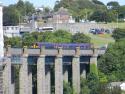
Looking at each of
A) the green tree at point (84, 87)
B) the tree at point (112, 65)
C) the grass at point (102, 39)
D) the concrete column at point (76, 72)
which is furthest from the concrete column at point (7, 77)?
the grass at point (102, 39)

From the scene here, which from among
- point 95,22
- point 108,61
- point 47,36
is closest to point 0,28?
point 108,61

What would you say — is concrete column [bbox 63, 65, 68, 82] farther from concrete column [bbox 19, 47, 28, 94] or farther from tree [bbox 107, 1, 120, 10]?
tree [bbox 107, 1, 120, 10]

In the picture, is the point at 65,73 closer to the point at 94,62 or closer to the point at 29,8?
the point at 94,62

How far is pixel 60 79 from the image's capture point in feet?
213

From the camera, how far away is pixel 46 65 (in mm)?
67312

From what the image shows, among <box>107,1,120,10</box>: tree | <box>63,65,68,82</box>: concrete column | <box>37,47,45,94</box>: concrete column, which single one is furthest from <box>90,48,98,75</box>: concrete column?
<box>107,1,120,10</box>: tree

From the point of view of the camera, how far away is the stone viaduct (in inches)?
2447

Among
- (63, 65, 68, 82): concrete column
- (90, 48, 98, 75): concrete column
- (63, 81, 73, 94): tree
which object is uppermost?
(90, 48, 98, 75): concrete column

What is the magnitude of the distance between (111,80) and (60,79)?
535 cm

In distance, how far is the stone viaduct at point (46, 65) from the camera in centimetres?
6216

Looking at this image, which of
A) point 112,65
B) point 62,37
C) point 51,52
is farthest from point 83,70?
point 62,37

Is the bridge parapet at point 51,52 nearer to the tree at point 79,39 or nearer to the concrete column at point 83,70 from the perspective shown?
the concrete column at point 83,70

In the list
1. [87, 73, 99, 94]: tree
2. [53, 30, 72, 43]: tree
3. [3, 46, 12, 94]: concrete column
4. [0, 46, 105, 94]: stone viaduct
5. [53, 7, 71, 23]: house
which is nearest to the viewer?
[3, 46, 12, 94]: concrete column

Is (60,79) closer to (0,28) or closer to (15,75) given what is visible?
(15,75)
